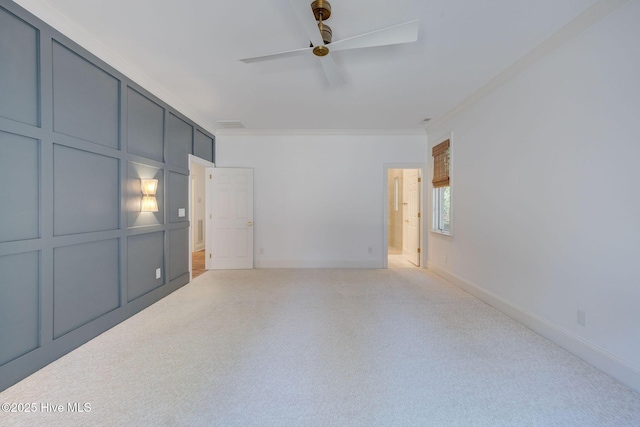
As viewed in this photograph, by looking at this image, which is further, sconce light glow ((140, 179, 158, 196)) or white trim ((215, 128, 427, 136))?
white trim ((215, 128, 427, 136))

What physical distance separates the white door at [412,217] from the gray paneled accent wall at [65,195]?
4576mm

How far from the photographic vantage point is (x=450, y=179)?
4.16 m

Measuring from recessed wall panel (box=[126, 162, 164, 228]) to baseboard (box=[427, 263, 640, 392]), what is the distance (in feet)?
14.2

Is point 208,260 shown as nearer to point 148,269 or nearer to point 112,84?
point 148,269

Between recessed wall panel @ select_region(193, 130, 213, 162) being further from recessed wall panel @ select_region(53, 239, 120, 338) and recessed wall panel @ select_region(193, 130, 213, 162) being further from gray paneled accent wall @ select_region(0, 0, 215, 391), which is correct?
recessed wall panel @ select_region(53, 239, 120, 338)

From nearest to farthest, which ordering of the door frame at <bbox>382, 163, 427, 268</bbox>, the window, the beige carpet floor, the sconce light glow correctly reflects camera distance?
the beige carpet floor
the sconce light glow
the window
the door frame at <bbox>382, 163, 427, 268</bbox>

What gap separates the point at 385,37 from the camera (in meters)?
1.95

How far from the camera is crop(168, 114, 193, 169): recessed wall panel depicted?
144 inches

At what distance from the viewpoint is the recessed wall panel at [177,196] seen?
3.66m

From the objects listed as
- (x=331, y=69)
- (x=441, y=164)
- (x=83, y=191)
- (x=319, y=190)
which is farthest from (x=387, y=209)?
(x=83, y=191)

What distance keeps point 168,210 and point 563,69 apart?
462 centimetres

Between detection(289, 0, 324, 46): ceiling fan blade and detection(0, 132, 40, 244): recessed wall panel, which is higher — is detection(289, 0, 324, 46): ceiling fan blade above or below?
above

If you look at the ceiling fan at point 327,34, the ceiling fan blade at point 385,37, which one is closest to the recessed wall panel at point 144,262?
the ceiling fan at point 327,34

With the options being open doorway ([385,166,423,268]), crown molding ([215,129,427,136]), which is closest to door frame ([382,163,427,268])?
open doorway ([385,166,423,268])
